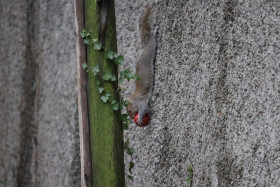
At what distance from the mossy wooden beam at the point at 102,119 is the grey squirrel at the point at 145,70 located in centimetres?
42

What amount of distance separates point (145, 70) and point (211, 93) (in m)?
0.40

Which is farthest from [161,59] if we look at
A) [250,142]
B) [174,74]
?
[250,142]

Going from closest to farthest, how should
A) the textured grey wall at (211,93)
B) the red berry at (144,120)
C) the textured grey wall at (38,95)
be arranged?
the textured grey wall at (211,93), the red berry at (144,120), the textured grey wall at (38,95)

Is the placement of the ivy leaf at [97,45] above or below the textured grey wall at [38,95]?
above

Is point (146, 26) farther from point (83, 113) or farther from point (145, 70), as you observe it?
point (83, 113)

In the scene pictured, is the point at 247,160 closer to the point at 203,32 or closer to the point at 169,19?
the point at 203,32

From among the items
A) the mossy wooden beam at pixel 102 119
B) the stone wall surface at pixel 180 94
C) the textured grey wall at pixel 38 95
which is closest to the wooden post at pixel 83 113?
the mossy wooden beam at pixel 102 119

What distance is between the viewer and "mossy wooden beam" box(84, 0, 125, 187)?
147 centimetres

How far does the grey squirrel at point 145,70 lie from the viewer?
75.9 inches

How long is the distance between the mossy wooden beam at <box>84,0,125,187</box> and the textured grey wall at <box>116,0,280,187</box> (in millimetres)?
347

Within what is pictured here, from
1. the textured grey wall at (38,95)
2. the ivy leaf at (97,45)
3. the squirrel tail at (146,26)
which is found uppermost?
the squirrel tail at (146,26)

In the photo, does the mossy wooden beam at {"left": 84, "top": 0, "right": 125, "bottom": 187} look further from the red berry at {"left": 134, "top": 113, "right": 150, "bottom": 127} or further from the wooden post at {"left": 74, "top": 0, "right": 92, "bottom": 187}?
the red berry at {"left": 134, "top": 113, "right": 150, "bottom": 127}

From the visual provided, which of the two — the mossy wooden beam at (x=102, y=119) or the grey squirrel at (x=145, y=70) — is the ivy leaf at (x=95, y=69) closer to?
the mossy wooden beam at (x=102, y=119)

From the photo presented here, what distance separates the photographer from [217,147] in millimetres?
1577
